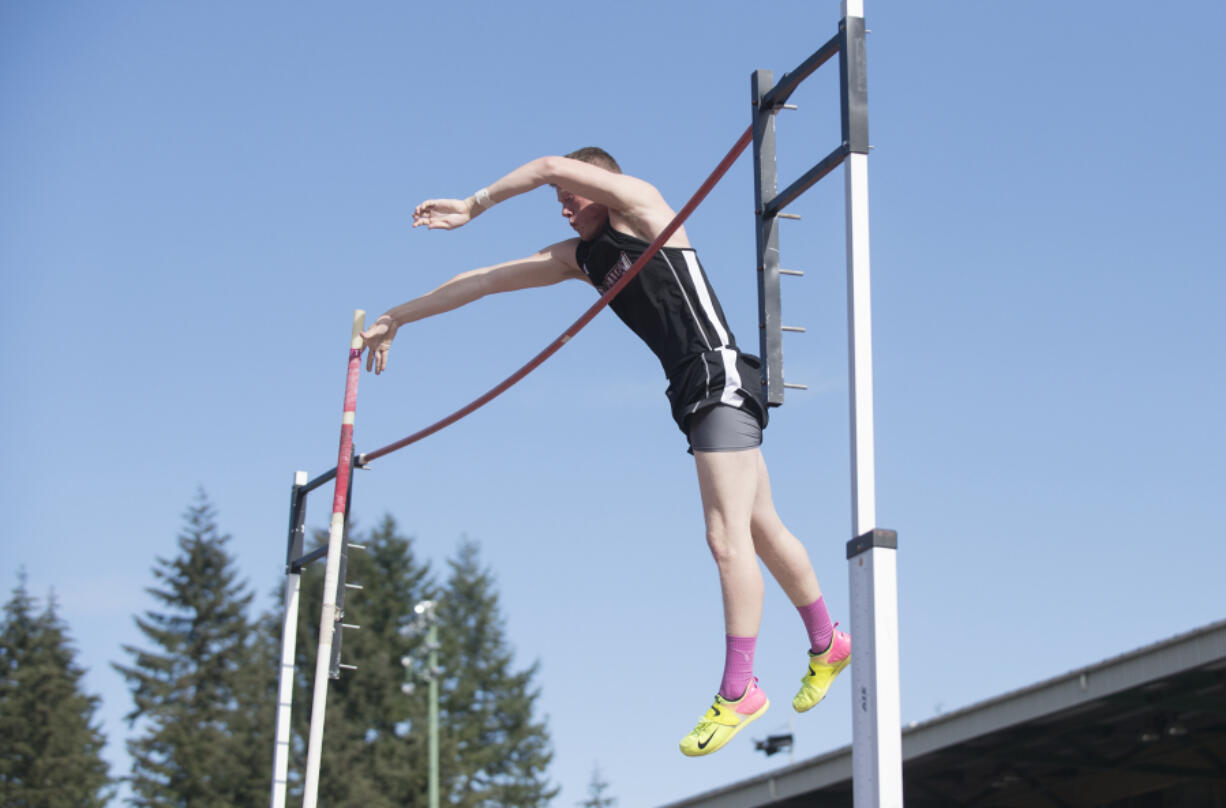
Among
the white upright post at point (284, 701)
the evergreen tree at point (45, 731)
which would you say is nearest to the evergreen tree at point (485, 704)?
the evergreen tree at point (45, 731)

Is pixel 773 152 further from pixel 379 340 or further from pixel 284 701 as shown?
pixel 284 701

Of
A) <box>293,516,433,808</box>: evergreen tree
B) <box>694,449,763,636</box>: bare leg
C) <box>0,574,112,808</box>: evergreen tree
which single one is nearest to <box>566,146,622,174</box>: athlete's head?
<box>694,449,763,636</box>: bare leg

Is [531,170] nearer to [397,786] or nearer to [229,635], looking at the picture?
[397,786]

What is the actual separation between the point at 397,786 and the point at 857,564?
1407 inches

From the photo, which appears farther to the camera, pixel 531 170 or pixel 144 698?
pixel 144 698

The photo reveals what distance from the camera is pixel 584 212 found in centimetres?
499

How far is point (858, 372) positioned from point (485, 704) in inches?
1604

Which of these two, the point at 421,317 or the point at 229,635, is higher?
the point at 229,635

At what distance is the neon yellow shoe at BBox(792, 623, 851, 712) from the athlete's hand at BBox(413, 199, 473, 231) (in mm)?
1891

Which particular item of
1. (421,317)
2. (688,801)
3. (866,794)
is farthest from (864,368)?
(688,801)

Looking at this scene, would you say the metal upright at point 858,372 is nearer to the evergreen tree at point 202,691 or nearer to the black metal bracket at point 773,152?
the black metal bracket at point 773,152

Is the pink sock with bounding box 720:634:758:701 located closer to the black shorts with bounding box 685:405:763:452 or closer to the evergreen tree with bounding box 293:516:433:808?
the black shorts with bounding box 685:405:763:452

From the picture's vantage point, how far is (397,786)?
37.7 meters

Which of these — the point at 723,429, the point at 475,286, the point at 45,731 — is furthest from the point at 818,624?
the point at 45,731
